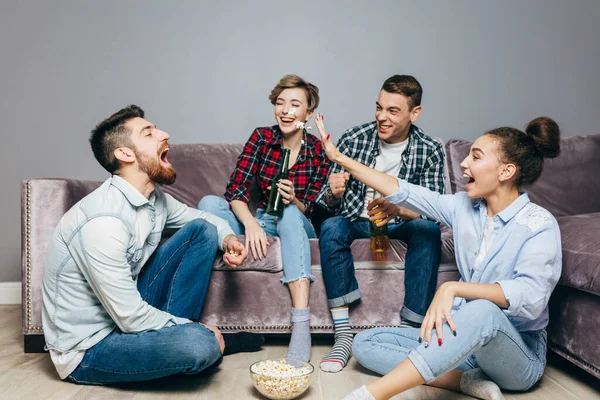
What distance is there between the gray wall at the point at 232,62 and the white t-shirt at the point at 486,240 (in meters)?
1.56

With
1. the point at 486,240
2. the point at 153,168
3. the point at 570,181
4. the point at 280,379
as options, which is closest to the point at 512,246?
the point at 486,240

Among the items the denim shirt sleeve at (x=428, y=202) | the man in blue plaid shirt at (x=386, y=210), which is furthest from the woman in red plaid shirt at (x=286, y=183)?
the denim shirt sleeve at (x=428, y=202)

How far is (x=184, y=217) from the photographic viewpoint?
2262mm

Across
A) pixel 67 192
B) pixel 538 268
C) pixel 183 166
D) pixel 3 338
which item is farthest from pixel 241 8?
pixel 538 268

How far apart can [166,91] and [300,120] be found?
3.47ft

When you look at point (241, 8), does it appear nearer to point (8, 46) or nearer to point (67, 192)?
point (8, 46)

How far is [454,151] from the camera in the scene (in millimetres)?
2998

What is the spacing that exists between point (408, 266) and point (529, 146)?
637 millimetres

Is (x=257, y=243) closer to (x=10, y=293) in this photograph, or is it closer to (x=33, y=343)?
(x=33, y=343)

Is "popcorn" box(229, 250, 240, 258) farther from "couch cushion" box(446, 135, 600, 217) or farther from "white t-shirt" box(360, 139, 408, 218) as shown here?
"couch cushion" box(446, 135, 600, 217)

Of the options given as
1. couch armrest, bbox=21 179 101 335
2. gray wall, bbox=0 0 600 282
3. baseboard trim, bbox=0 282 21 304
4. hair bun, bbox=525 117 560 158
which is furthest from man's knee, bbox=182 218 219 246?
baseboard trim, bbox=0 282 21 304

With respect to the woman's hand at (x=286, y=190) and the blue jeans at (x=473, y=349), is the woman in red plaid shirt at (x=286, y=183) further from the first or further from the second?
the blue jeans at (x=473, y=349)

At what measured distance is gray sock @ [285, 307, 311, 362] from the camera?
83.4 inches

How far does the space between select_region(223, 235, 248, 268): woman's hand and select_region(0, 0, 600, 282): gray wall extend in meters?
1.28
